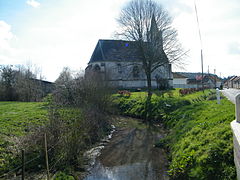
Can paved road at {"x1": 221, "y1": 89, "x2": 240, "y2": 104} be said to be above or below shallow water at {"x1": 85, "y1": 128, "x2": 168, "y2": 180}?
above

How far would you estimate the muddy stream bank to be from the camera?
287 inches

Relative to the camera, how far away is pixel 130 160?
8.70 m

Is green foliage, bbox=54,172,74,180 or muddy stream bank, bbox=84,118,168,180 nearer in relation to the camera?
green foliage, bbox=54,172,74,180

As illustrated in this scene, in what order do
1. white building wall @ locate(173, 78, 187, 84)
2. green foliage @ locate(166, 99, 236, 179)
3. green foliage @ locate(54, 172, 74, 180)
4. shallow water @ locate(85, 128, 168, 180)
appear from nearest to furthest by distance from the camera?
green foliage @ locate(166, 99, 236, 179) → green foliage @ locate(54, 172, 74, 180) → shallow water @ locate(85, 128, 168, 180) → white building wall @ locate(173, 78, 187, 84)

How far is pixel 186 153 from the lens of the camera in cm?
687

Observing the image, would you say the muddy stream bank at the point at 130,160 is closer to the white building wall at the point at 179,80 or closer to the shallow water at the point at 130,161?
the shallow water at the point at 130,161

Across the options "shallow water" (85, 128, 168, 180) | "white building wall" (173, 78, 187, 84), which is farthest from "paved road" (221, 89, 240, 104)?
"white building wall" (173, 78, 187, 84)

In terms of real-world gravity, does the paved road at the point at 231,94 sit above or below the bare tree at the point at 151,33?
below

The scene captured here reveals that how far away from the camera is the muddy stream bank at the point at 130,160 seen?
728 cm

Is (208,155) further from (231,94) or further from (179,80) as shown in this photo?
(179,80)

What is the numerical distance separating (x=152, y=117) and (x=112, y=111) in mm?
3473

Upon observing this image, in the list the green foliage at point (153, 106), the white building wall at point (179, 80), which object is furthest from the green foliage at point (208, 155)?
the white building wall at point (179, 80)

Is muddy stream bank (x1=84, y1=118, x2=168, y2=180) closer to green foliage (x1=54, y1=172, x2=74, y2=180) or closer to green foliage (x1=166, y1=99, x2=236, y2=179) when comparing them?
green foliage (x1=54, y1=172, x2=74, y2=180)

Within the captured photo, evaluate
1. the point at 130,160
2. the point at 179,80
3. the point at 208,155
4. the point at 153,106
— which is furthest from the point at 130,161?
the point at 179,80
